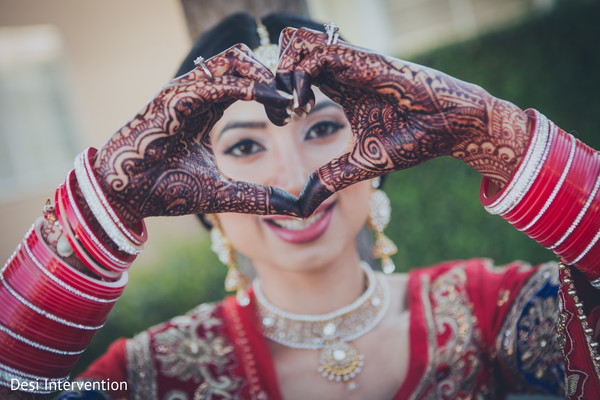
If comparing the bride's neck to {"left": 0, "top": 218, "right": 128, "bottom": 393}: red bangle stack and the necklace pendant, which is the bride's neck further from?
{"left": 0, "top": 218, "right": 128, "bottom": 393}: red bangle stack

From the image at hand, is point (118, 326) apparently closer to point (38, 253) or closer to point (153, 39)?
point (38, 253)

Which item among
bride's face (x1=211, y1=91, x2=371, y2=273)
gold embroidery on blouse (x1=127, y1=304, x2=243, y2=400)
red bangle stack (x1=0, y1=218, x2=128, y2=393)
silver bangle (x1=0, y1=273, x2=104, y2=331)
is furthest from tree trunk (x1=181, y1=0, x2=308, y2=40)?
silver bangle (x1=0, y1=273, x2=104, y2=331)

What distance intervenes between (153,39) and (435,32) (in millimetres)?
3511

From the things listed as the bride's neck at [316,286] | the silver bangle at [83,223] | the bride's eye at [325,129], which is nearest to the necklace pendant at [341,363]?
the bride's neck at [316,286]

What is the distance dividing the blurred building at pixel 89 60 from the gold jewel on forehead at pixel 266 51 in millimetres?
3979

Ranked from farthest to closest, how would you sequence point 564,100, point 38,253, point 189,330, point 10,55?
point 10,55 < point 564,100 < point 189,330 < point 38,253

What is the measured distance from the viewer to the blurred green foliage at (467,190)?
12.8ft

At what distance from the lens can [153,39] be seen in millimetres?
6652

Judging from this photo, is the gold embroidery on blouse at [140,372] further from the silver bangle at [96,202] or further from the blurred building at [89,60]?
the blurred building at [89,60]

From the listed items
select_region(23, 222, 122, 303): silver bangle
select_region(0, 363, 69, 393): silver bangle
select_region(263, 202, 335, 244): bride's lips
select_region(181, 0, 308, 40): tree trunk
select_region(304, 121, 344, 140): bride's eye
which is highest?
select_region(181, 0, 308, 40): tree trunk

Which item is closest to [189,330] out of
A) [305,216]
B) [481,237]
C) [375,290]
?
[375,290]

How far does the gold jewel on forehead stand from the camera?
6.41 feet

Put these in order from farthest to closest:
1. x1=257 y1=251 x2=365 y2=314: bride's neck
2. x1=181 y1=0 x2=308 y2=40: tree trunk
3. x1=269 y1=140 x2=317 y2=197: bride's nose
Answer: x1=181 y1=0 x2=308 y2=40: tree trunk < x1=257 y1=251 x2=365 y2=314: bride's neck < x1=269 y1=140 x2=317 y2=197: bride's nose

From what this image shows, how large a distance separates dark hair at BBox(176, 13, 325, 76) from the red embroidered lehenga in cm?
111
